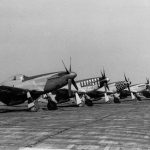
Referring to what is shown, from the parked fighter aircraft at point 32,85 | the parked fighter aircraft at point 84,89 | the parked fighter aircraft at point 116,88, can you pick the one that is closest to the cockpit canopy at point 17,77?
the parked fighter aircraft at point 32,85

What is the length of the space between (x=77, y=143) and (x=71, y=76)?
15.6m

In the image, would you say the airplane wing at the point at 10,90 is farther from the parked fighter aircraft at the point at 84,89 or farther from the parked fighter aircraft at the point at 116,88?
the parked fighter aircraft at the point at 116,88

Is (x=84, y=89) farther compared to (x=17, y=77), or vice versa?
(x=84, y=89)

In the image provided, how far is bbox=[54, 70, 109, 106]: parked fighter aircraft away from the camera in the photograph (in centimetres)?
3291

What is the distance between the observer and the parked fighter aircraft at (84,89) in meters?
32.9

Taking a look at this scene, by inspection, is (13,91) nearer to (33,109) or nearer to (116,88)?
(33,109)

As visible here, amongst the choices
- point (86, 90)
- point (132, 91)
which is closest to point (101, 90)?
point (86, 90)

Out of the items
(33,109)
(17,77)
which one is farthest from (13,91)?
(33,109)

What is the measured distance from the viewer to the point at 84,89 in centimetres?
3712

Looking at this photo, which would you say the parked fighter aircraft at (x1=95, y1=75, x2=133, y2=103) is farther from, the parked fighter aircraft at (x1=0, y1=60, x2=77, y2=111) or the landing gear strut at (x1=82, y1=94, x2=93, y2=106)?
the parked fighter aircraft at (x1=0, y1=60, x2=77, y2=111)

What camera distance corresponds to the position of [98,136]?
369 inches

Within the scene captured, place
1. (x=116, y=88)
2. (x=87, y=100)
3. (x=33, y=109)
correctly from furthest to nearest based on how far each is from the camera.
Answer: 1. (x=116, y=88)
2. (x=87, y=100)
3. (x=33, y=109)

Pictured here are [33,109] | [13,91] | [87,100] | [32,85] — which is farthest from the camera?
[87,100]

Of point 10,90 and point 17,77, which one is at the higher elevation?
point 17,77
